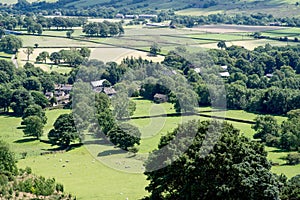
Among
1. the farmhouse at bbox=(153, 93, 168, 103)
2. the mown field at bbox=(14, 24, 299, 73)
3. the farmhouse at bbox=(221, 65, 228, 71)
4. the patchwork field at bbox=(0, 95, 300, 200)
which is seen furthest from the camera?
the mown field at bbox=(14, 24, 299, 73)

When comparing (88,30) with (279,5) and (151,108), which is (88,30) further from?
(279,5)

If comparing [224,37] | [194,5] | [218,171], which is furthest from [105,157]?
[194,5]

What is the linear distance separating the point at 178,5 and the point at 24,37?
7369 centimetres

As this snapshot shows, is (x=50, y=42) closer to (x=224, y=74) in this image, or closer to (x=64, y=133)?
(x=224, y=74)

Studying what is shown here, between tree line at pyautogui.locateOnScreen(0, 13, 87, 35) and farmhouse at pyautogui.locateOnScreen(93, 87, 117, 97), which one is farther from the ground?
tree line at pyautogui.locateOnScreen(0, 13, 87, 35)

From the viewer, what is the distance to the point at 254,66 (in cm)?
9312

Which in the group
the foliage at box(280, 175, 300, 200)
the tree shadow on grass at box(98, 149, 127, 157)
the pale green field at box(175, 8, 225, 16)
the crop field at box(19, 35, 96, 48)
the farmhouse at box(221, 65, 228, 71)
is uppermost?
the foliage at box(280, 175, 300, 200)

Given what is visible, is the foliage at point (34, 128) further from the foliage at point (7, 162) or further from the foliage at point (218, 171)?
the foliage at point (218, 171)

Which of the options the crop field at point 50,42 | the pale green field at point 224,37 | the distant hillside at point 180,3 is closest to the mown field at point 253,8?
the distant hillside at point 180,3

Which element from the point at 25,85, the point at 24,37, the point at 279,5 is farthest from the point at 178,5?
the point at 25,85

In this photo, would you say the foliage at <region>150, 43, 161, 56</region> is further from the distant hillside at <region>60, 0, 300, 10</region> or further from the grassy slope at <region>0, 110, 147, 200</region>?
the distant hillside at <region>60, 0, 300, 10</region>

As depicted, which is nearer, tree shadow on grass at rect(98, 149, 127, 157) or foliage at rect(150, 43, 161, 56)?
tree shadow on grass at rect(98, 149, 127, 157)

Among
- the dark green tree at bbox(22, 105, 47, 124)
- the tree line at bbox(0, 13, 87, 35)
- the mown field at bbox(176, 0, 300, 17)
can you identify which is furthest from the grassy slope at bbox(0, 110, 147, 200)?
the mown field at bbox(176, 0, 300, 17)

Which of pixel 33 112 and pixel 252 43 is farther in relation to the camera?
pixel 252 43
